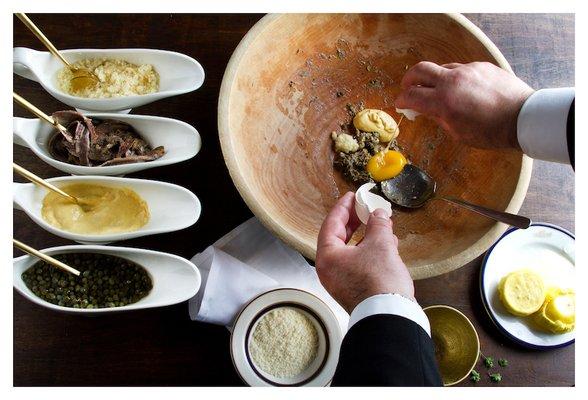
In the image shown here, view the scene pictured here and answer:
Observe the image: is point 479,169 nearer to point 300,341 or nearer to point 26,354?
point 300,341

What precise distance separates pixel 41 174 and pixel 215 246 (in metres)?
0.50

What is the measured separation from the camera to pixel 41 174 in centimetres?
137

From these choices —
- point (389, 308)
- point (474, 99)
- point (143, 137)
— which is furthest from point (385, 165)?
point (143, 137)

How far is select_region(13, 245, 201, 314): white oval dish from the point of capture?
1.17 m

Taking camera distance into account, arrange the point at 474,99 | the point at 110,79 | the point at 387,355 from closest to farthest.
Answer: the point at 387,355 < the point at 474,99 < the point at 110,79

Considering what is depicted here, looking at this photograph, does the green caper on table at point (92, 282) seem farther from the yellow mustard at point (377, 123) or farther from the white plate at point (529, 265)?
the white plate at point (529, 265)

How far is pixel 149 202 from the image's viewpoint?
1.27 metres

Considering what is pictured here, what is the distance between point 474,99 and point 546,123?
173 millimetres

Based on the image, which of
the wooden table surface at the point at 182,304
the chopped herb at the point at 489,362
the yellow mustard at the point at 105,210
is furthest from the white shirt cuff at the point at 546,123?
the yellow mustard at the point at 105,210

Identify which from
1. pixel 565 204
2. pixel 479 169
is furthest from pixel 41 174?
pixel 565 204

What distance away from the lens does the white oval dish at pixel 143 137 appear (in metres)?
1.22

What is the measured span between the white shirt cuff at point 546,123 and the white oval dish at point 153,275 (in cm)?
79

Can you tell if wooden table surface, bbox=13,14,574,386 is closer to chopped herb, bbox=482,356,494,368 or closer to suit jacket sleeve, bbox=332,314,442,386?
chopped herb, bbox=482,356,494,368

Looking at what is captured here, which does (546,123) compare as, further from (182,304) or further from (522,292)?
(182,304)
